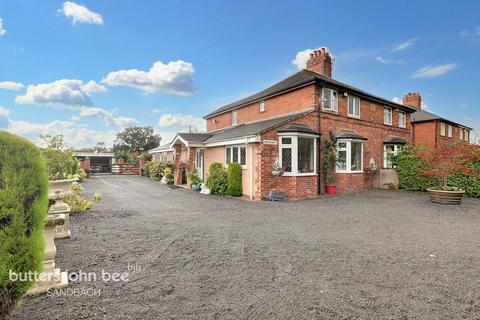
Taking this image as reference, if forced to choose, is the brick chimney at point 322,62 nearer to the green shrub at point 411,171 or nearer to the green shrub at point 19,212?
the green shrub at point 411,171

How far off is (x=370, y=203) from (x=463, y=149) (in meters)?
5.25

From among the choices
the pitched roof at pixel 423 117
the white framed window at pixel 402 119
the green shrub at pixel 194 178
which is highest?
the pitched roof at pixel 423 117

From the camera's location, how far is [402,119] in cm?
1919

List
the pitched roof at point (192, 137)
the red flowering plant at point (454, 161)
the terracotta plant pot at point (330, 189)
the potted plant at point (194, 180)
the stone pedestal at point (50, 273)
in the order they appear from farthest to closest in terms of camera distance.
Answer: the pitched roof at point (192, 137) → the potted plant at point (194, 180) → the terracotta plant pot at point (330, 189) → the red flowering plant at point (454, 161) → the stone pedestal at point (50, 273)

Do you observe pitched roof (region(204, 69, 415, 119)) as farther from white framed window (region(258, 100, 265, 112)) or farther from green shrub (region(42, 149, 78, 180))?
green shrub (region(42, 149, 78, 180))

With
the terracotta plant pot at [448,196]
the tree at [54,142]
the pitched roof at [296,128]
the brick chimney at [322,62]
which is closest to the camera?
the tree at [54,142]

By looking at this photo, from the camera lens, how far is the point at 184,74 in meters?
21.2

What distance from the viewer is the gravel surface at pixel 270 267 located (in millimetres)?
2686

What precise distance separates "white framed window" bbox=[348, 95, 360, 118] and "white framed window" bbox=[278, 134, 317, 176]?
15.6 feet

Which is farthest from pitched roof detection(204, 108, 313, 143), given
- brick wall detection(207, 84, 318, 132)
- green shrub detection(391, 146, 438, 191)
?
green shrub detection(391, 146, 438, 191)

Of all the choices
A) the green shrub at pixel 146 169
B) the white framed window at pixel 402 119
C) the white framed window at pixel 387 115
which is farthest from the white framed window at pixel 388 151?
the green shrub at pixel 146 169

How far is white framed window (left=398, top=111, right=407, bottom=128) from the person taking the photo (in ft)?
61.5

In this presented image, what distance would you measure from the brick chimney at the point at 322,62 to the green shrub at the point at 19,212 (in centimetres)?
1725

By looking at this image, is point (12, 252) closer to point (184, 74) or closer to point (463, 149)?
point (463, 149)
